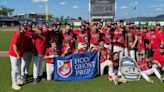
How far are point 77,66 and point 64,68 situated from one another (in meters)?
0.47

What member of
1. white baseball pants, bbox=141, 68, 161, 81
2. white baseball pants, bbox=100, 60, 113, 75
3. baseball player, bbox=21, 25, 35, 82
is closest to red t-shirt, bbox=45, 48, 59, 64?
baseball player, bbox=21, 25, 35, 82

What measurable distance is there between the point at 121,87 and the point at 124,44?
3.30 metres

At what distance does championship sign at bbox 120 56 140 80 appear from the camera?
11320 mm

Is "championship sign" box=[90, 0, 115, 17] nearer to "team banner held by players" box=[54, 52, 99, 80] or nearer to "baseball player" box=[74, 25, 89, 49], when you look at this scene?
"baseball player" box=[74, 25, 89, 49]

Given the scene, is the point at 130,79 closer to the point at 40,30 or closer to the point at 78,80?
the point at 78,80

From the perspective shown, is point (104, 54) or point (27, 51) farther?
point (104, 54)

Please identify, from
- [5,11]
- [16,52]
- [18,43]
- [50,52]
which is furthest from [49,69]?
[5,11]

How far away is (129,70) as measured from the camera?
11.4 metres

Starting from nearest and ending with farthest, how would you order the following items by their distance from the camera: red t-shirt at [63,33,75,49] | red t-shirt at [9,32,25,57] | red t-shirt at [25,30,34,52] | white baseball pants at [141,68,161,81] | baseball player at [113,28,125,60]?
red t-shirt at [9,32,25,57]
red t-shirt at [25,30,34,52]
white baseball pants at [141,68,161,81]
red t-shirt at [63,33,75,49]
baseball player at [113,28,125,60]

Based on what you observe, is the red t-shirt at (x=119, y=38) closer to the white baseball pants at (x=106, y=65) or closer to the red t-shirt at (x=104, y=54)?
the red t-shirt at (x=104, y=54)

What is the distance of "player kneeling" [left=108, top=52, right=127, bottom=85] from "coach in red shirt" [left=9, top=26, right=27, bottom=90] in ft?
9.87

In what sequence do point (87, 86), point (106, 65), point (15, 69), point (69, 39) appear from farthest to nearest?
1. point (69, 39)
2. point (106, 65)
3. point (87, 86)
4. point (15, 69)

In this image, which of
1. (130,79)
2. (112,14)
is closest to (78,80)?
(130,79)

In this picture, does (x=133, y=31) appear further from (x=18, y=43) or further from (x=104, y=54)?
(x=18, y=43)
